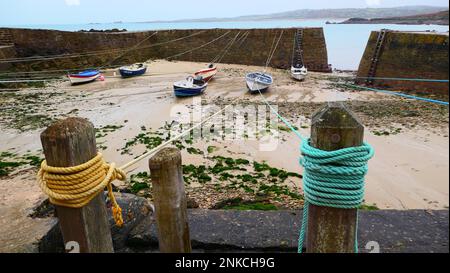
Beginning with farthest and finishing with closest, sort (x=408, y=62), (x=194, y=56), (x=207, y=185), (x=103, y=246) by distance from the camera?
(x=194, y=56), (x=408, y=62), (x=207, y=185), (x=103, y=246)

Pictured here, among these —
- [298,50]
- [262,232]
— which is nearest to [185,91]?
[298,50]

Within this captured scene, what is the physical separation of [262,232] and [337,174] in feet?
5.96

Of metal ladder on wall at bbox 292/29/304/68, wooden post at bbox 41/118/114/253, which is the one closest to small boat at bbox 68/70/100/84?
metal ladder on wall at bbox 292/29/304/68

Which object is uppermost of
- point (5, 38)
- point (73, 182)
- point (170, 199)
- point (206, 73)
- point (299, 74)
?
point (5, 38)

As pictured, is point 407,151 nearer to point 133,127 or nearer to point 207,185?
point 207,185

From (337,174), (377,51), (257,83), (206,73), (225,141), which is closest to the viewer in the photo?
(337,174)

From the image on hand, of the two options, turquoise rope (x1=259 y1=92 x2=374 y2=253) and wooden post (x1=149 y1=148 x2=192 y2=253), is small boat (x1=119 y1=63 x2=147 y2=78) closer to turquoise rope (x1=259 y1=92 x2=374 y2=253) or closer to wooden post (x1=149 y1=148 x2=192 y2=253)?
wooden post (x1=149 y1=148 x2=192 y2=253)

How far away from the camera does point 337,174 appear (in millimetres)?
1535

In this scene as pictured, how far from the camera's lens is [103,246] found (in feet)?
6.72

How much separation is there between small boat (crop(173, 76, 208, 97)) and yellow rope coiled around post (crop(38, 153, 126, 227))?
41.8 ft

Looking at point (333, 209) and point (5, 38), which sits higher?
point (5, 38)

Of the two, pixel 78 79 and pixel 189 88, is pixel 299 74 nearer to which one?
pixel 189 88

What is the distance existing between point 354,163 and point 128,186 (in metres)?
5.70
